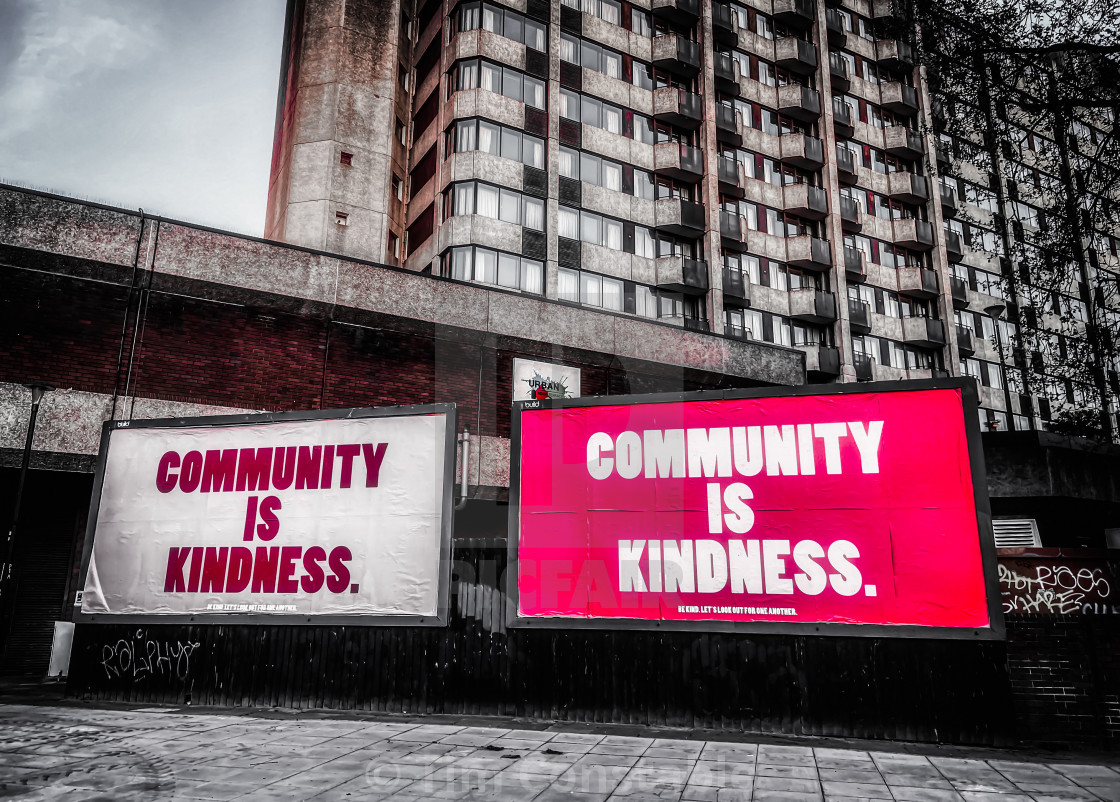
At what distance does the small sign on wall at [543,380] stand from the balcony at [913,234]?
29349 mm

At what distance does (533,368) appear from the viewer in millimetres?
21516

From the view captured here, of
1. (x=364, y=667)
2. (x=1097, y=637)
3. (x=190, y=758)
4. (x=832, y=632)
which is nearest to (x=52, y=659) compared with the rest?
(x=364, y=667)

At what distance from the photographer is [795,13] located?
4156cm

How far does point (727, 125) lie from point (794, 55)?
7801 mm

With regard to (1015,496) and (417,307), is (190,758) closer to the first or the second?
(417,307)

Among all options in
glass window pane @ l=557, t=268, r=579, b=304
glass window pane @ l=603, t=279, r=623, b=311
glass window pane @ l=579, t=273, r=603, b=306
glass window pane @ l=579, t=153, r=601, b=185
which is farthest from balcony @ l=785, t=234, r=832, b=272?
glass window pane @ l=557, t=268, r=579, b=304

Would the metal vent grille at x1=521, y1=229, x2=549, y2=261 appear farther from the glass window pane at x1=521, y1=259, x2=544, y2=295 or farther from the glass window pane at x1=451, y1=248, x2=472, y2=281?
the glass window pane at x1=451, y1=248, x2=472, y2=281

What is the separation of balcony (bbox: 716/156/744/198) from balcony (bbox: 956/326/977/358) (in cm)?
1677

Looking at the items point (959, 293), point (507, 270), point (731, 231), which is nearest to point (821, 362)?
point (731, 231)

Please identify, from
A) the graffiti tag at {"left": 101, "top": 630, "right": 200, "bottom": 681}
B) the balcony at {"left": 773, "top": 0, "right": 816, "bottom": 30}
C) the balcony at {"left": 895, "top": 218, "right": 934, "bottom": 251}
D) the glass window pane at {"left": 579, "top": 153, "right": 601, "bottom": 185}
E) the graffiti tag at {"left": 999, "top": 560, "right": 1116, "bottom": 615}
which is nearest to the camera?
the graffiti tag at {"left": 999, "top": 560, "right": 1116, "bottom": 615}

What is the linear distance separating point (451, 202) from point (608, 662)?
79.7 feet

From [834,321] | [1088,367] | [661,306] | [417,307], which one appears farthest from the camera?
[834,321]

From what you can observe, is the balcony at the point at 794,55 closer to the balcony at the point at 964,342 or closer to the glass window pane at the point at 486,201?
the balcony at the point at 964,342

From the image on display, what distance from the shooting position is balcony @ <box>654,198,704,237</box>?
34.5m
